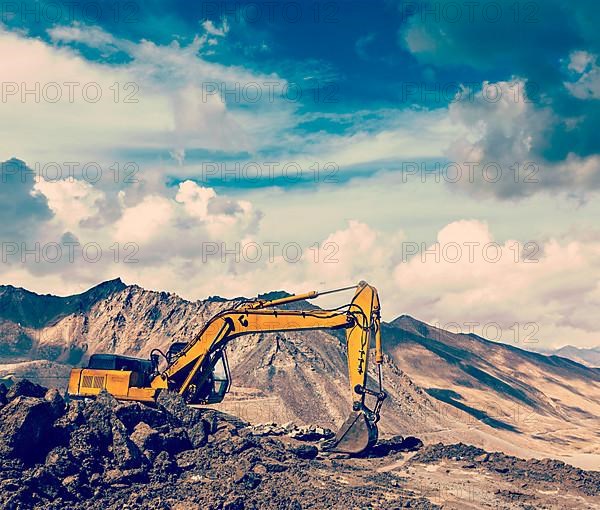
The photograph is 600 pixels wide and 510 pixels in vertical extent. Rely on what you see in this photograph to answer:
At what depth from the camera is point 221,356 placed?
111 feet

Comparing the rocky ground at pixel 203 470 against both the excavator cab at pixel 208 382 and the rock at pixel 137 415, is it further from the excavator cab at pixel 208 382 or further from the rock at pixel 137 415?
the excavator cab at pixel 208 382

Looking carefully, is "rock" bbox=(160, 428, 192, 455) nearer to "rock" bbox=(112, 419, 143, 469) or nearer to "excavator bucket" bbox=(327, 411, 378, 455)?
"rock" bbox=(112, 419, 143, 469)

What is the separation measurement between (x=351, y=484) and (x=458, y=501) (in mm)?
4777

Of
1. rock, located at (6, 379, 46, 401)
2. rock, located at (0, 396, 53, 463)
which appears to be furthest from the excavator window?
rock, located at (0, 396, 53, 463)

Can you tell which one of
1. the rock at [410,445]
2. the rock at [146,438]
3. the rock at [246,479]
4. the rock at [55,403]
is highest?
the rock at [55,403]

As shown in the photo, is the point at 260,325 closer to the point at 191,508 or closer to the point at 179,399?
the point at 179,399

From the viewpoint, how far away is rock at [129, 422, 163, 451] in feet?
93.1

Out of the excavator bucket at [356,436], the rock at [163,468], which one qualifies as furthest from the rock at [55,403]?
the excavator bucket at [356,436]

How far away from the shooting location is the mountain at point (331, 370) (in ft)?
180

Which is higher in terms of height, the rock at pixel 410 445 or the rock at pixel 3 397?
the rock at pixel 3 397

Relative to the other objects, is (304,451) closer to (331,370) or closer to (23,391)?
(23,391)

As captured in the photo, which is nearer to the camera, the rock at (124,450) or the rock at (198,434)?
the rock at (124,450)

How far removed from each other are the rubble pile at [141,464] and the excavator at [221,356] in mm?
1096

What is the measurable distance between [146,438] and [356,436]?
9.88 metres
